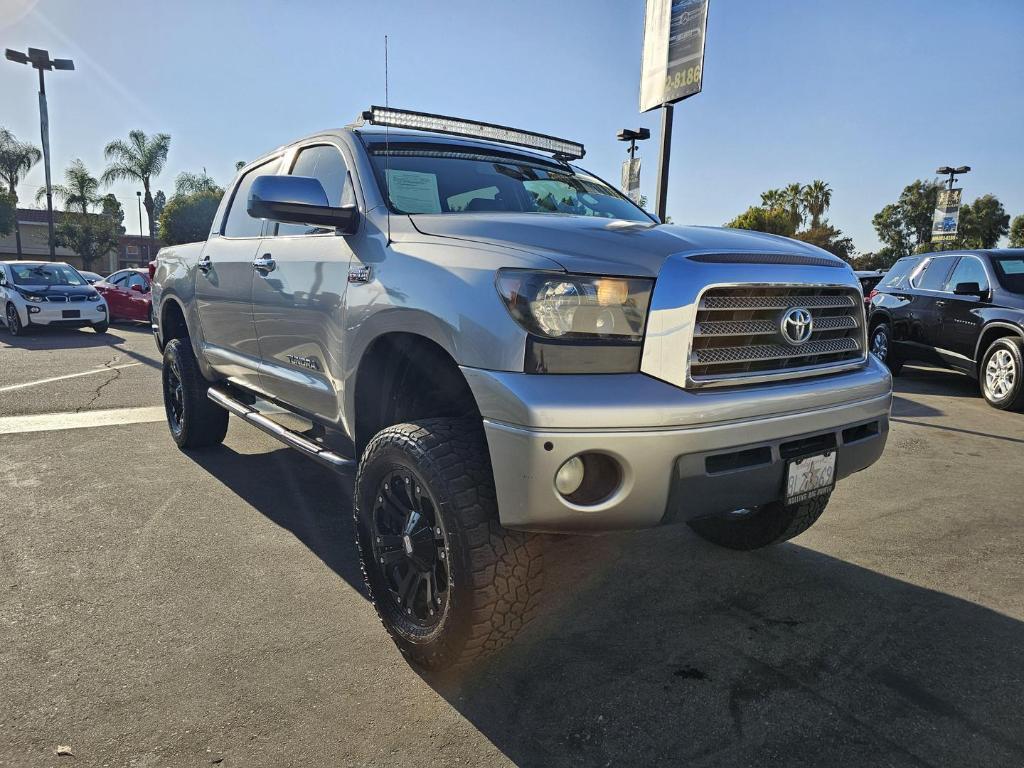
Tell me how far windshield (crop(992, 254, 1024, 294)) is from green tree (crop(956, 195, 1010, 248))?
52727 millimetres

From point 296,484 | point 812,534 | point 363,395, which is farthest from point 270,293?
point 812,534

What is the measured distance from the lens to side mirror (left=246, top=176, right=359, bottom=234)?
2.71 metres

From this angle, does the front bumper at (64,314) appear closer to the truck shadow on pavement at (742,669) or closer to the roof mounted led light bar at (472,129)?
the truck shadow on pavement at (742,669)

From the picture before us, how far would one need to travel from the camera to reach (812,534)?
3.73 metres

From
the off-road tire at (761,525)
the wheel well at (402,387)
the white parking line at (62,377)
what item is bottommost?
the white parking line at (62,377)

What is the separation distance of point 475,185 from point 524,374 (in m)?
1.47

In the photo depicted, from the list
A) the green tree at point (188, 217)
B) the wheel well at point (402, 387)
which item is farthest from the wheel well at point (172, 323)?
the green tree at point (188, 217)

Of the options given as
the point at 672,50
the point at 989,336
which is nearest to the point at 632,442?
the point at 989,336

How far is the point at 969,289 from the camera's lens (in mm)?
7766

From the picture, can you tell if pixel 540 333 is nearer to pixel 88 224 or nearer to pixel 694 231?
pixel 694 231

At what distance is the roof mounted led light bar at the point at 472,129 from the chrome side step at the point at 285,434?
146 centimetres

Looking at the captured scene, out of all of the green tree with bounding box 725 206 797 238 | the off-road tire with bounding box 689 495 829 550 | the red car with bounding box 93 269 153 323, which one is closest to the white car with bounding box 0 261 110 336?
the red car with bounding box 93 269 153 323

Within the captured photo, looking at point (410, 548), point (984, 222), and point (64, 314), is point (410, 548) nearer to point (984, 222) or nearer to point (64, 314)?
point (64, 314)

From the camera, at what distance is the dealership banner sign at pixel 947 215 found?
25.9 metres
